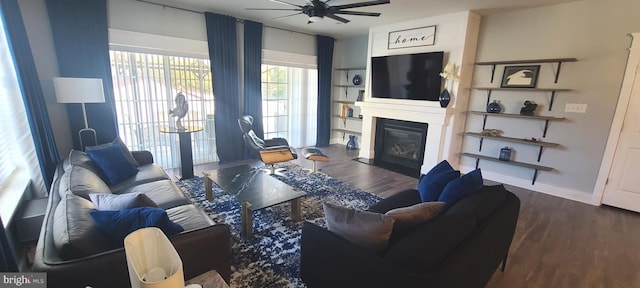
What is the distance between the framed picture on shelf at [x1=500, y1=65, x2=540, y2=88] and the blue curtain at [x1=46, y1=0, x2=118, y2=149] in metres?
5.57

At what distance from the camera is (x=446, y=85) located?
4.33m

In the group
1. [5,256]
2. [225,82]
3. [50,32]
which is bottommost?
[5,256]

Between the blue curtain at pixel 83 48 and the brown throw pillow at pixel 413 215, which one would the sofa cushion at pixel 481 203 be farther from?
the blue curtain at pixel 83 48

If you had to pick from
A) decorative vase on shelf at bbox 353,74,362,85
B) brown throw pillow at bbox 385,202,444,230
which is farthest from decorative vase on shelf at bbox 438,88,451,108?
brown throw pillow at bbox 385,202,444,230

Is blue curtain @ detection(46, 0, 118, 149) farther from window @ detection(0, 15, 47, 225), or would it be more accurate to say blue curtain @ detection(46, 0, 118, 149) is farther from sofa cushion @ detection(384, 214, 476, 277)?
sofa cushion @ detection(384, 214, 476, 277)

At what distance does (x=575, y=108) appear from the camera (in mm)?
3590

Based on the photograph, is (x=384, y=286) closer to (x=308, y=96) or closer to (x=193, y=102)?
(x=193, y=102)

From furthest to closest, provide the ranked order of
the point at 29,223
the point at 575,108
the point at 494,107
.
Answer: the point at 494,107, the point at 575,108, the point at 29,223

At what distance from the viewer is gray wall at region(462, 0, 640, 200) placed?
3314mm

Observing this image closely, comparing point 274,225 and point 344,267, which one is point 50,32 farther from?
point 344,267

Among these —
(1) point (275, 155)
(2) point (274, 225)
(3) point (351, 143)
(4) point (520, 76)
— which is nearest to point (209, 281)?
(2) point (274, 225)

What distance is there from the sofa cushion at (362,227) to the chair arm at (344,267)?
0.18 feet

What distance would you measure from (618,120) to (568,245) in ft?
6.35

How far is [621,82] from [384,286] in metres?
4.15
